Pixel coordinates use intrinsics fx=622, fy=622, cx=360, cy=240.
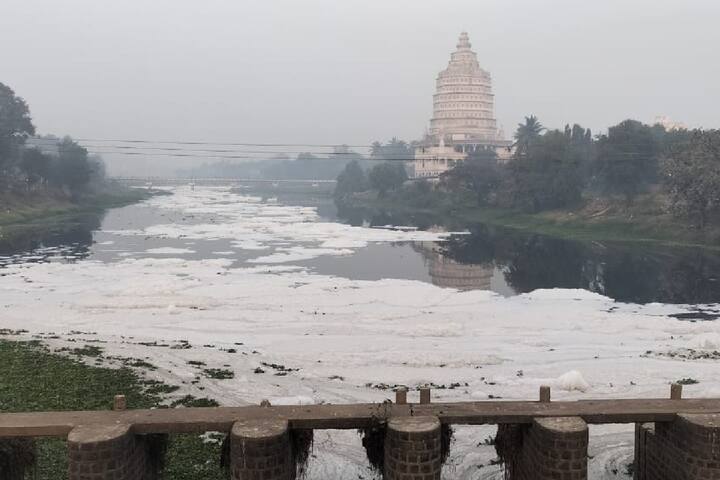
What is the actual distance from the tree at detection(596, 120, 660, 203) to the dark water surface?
14.5 m

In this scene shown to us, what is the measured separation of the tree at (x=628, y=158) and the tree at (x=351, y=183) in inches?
3129

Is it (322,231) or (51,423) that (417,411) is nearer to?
(51,423)

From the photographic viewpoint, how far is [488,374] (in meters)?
19.5

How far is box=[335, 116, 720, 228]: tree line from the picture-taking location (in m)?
56.8

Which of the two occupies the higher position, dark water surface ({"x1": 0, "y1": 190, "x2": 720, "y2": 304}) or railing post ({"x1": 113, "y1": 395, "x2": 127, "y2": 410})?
railing post ({"x1": 113, "y1": 395, "x2": 127, "y2": 410})

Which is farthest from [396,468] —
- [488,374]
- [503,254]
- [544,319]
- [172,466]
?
[503,254]

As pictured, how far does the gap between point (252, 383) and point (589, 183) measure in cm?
8409

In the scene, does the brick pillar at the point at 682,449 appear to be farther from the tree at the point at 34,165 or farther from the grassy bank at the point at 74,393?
the tree at the point at 34,165

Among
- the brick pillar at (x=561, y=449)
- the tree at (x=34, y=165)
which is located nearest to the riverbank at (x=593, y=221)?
the tree at (x=34, y=165)

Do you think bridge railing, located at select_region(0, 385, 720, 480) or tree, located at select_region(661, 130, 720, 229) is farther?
tree, located at select_region(661, 130, 720, 229)

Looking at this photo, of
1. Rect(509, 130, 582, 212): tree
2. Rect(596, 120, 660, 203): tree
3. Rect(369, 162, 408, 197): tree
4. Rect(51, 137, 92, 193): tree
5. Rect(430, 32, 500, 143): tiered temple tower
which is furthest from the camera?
Rect(430, 32, 500, 143): tiered temple tower

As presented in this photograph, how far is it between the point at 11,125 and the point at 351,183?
82448 millimetres

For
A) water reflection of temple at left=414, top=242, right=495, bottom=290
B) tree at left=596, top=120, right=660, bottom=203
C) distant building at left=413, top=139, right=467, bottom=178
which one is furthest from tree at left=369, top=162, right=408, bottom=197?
water reflection of temple at left=414, top=242, right=495, bottom=290

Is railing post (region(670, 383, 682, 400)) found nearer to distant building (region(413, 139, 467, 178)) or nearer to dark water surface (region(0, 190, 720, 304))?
dark water surface (region(0, 190, 720, 304))
